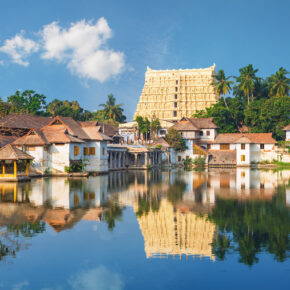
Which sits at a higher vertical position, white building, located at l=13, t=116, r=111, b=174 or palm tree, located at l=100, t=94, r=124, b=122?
palm tree, located at l=100, t=94, r=124, b=122

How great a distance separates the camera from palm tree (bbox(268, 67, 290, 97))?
7962 cm

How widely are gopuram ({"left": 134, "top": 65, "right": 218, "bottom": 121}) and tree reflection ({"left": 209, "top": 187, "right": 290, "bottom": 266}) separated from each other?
84273 millimetres

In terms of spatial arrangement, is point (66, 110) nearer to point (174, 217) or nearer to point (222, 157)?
point (222, 157)

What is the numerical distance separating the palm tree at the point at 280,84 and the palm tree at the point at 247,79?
3896mm

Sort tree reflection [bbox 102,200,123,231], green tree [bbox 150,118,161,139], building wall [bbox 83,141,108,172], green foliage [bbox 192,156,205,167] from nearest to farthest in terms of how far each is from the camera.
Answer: tree reflection [bbox 102,200,123,231], building wall [bbox 83,141,108,172], green foliage [bbox 192,156,205,167], green tree [bbox 150,118,161,139]

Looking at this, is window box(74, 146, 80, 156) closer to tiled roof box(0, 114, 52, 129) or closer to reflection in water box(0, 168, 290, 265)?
tiled roof box(0, 114, 52, 129)

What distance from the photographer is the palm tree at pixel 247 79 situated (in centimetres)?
8000

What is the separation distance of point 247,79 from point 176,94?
1105 inches

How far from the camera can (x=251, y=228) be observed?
47.6ft

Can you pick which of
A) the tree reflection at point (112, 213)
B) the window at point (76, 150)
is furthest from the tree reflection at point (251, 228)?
the window at point (76, 150)

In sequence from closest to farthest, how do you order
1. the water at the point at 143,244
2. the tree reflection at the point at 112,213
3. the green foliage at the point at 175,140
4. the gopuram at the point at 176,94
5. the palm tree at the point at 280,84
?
1. the water at the point at 143,244
2. the tree reflection at the point at 112,213
3. the green foliage at the point at 175,140
4. the palm tree at the point at 280,84
5. the gopuram at the point at 176,94

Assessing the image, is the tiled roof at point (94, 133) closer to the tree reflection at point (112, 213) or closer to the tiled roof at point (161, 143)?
the tiled roof at point (161, 143)

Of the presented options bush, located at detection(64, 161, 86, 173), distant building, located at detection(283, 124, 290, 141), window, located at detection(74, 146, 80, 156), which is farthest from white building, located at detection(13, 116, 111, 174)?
distant building, located at detection(283, 124, 290, 141)

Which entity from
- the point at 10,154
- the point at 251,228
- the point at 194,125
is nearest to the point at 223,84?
the point at 194,125
